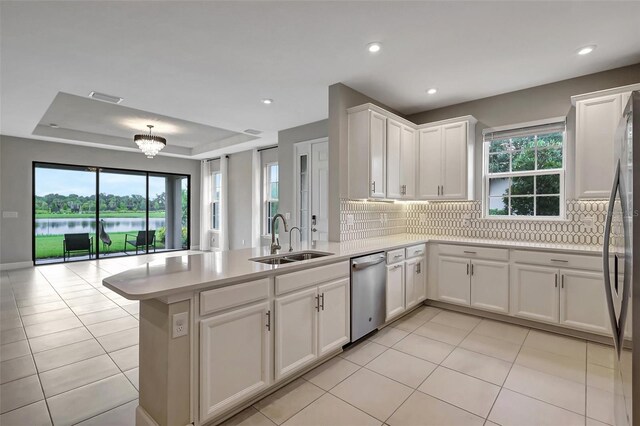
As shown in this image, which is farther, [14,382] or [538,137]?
[538,137]

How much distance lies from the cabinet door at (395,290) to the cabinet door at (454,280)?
0.69 m

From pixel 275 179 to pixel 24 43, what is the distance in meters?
4.66

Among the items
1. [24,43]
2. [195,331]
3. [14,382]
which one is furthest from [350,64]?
[14,382]

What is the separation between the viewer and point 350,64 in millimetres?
3092

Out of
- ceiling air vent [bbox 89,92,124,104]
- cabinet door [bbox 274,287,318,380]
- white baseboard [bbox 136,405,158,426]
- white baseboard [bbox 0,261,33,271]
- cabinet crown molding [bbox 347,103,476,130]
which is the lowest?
white baseboard [bbox 136,405,158,426]

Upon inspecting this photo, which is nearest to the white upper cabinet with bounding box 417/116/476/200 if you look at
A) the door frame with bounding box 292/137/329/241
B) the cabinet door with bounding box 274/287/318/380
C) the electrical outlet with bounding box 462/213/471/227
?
the electrical outlet with bounding box 462/213/471/227

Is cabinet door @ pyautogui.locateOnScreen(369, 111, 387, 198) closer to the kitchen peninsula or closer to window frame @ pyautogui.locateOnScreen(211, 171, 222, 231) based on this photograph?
the kitchen peninsula

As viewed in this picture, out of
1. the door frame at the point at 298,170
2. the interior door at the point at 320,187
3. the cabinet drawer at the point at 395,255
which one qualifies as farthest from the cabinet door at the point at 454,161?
the door frame at the point at 298,170

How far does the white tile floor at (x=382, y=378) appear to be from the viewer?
6.44ft

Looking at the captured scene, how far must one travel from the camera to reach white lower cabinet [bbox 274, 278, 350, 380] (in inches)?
85.7

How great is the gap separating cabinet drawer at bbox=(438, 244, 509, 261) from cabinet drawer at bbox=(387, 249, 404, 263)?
71cm

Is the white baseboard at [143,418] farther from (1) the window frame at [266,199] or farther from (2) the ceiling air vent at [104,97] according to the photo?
(1) the window frame at [266,199]

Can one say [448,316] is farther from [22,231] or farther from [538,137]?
[22,231]

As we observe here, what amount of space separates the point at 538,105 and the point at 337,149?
2482 mm
